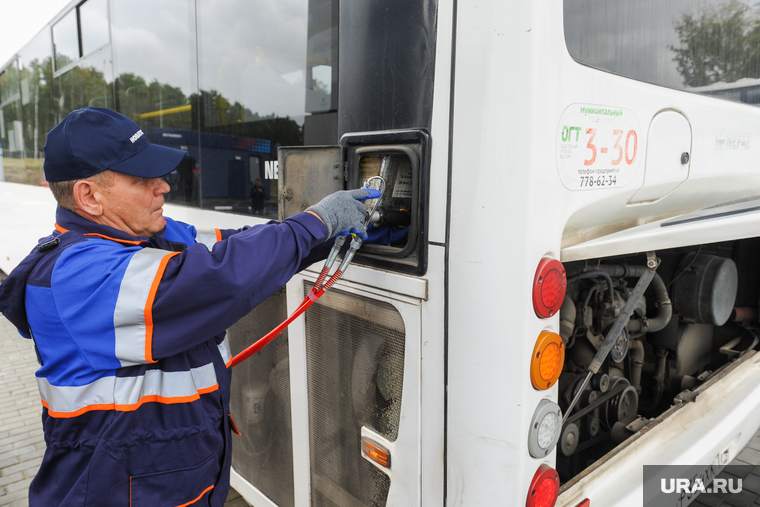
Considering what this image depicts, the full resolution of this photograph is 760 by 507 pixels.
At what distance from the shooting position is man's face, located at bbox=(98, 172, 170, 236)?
1424 millimetres

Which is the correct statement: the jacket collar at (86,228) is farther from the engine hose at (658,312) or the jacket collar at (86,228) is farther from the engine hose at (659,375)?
the engine hose at (659,375)

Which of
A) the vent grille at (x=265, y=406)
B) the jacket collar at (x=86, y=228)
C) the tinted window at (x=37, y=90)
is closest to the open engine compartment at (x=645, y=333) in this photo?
the vent grille at (x=265, y=406)

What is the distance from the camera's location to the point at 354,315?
165cm

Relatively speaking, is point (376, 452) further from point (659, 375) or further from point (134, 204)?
point (659, 375)

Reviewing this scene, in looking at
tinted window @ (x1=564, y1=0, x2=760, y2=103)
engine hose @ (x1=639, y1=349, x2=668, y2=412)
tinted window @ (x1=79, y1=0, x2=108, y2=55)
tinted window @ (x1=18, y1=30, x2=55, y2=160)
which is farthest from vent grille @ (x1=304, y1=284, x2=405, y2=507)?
tinted window @ (x1=18, y1=30, x2=55, y2=160)

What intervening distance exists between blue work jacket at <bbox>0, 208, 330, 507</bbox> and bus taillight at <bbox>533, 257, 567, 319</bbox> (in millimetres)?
595

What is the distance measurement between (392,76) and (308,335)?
95cm

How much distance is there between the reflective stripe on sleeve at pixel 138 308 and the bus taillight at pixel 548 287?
931 mm

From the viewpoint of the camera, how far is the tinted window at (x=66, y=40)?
378 centimetres

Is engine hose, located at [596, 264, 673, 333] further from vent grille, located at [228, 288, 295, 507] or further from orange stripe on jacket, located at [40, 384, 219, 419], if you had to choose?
orange stripe on jacket, located at [40, 384, 219, 419]

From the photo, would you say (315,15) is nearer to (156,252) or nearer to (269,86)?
(269,86)

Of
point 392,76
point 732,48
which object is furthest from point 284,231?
point 732,48

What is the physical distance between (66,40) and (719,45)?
4381 mm

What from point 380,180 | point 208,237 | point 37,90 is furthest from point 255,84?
point 37,90
